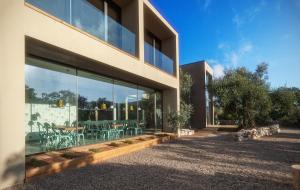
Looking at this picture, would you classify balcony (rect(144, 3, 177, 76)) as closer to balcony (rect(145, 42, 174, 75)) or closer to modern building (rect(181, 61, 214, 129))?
balcony (rect(145, 42, 174, 75))

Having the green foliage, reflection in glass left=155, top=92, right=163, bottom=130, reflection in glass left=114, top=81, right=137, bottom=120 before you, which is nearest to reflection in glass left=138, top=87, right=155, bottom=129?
reflection in glass left=155, top=92, right=163, bottom=130

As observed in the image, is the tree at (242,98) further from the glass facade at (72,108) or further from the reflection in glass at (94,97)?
the reflection in glass at (94,97)

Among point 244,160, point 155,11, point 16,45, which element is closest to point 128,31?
point 155,11

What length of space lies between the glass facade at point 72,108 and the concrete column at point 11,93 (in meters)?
2.30

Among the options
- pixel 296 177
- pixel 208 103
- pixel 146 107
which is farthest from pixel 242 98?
pixel 296 177

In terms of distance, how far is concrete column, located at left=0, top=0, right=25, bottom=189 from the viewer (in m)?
5.18

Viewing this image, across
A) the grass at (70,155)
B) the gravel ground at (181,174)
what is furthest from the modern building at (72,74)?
the gravel ground at (181,174)

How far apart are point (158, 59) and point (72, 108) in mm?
6572

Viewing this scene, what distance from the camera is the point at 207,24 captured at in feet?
73.2

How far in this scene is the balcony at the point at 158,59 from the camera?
13466mm

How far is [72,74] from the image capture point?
9.77 meters

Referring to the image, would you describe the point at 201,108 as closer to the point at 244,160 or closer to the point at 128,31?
the point at 128,31

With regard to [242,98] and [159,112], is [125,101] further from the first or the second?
[242,98]

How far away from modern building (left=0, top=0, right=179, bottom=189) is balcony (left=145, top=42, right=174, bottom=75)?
0.06 meters
